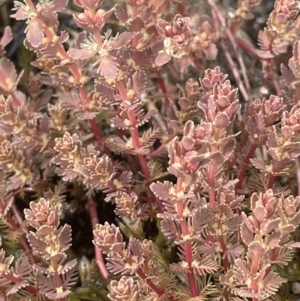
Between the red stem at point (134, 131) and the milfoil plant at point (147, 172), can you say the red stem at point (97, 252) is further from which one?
the red stem at point (134, 131)

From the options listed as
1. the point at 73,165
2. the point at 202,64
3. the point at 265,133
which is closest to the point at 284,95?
the point at 265,133

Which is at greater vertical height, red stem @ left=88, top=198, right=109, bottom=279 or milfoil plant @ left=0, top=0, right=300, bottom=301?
milfoil plant @ left=0, top=0, right=300, bottom=301

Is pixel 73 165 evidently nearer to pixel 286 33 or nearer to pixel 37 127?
pixel 37 127

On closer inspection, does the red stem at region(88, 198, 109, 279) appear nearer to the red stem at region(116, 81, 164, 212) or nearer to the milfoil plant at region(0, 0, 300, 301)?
the milfoil plant at region(0, 0, 300, 301)

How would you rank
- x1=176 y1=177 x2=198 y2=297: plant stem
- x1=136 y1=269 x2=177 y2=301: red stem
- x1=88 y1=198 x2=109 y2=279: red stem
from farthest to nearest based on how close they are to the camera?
x1=88 y1=198 x2=109 y2=279: red stem → x1=136 y1=269 x2=177 y2=301: red stem → x1=176 y1=177 x2=198 y2=297: plant stem

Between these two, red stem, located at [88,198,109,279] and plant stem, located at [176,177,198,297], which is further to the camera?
red stem, located at [88,198,109,279]

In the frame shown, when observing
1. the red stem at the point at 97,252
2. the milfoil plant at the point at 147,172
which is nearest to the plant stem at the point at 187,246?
the milfoil plant at the point at 147,172

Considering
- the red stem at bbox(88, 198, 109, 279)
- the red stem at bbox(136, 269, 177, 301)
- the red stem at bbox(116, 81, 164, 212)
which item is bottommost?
the red stem at bbox(88, 198, 109, 279)

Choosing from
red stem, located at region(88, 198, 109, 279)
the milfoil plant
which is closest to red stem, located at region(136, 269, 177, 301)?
the milfoil plant
